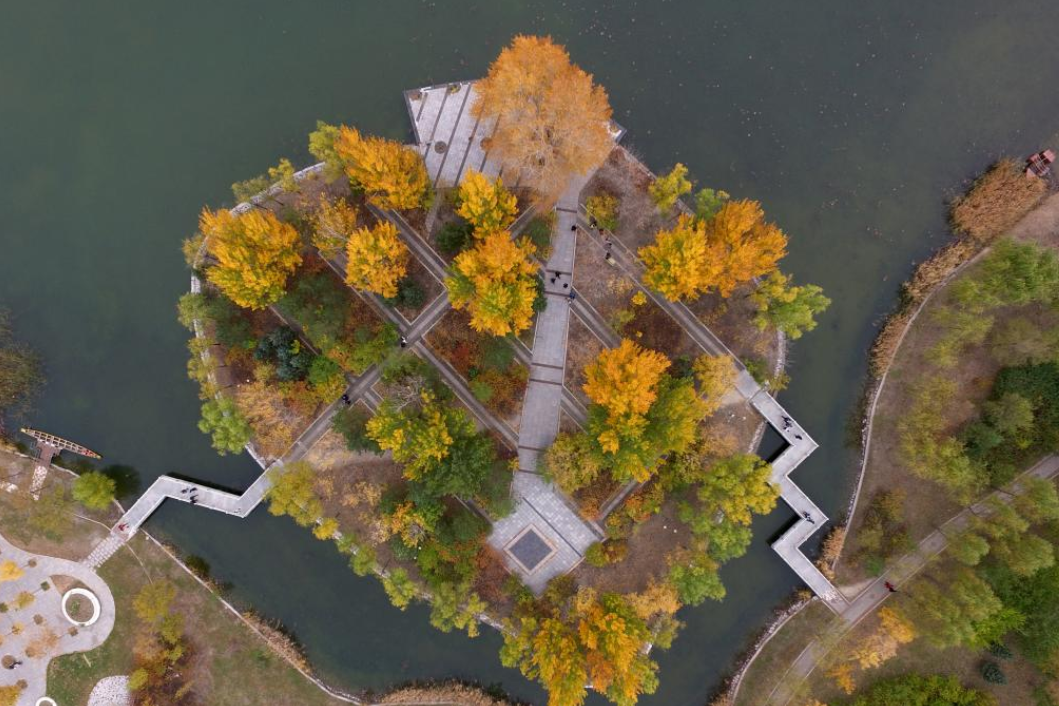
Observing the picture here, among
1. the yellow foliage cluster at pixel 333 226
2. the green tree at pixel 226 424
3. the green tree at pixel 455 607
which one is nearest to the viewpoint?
the yellow foliage cluster at pixel 333 226

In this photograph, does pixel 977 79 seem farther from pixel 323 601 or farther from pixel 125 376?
pixel 125 376

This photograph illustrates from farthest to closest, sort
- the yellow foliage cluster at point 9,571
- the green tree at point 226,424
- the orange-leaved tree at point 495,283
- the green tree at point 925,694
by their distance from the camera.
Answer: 1. the green tree at point 925,694
2. the yellow foliage cluster at point 9,571
3. the green tree at point 226,424
4. the orange-leaved tree at point 495,283

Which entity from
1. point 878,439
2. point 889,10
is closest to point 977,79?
point 889,10

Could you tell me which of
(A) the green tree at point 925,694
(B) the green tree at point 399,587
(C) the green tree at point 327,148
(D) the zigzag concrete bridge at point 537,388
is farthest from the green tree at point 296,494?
(A) the green tree at point 925,694

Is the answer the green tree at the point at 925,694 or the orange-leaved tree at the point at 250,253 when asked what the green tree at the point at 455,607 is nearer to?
the orange-leaved tree at the point at 250,253

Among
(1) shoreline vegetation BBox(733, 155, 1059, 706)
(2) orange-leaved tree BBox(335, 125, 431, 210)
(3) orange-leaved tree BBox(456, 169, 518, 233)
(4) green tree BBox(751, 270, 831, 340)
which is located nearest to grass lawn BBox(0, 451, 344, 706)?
(2) orange-leaved tree BBox(335, 125, 431, 210)

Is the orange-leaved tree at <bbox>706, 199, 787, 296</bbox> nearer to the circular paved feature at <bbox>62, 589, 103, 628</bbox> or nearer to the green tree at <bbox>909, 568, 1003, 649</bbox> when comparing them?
the green tree at <bbox>909, 568, 1003, 649</bbox>

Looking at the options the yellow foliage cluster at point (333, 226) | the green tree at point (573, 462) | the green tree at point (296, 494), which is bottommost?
the green tree at point (573, 462)

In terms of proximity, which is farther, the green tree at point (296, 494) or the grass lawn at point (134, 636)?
the grass lawn at point (134, 636)
